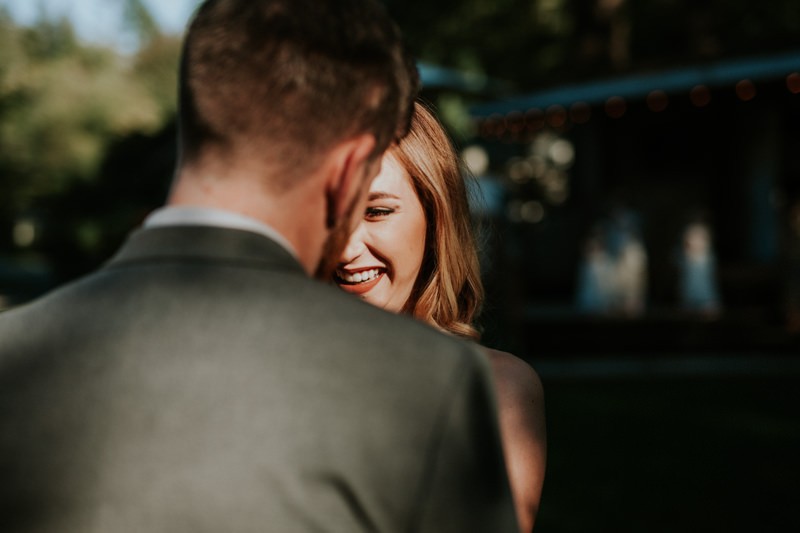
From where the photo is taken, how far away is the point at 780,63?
46.2 ft

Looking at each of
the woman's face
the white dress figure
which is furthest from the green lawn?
the woman's face

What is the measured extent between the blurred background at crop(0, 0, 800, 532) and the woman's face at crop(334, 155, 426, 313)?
632 mm

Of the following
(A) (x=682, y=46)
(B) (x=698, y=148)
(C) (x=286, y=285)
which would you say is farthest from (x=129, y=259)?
(A) (x=682, y=46)

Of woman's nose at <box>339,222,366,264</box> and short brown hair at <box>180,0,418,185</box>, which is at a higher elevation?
short brown hair at <box>180,0,418,185</box>

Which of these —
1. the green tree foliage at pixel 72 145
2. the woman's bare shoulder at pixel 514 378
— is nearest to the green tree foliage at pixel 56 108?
the green tree foliage at pixel 72 145

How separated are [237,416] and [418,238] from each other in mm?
1800

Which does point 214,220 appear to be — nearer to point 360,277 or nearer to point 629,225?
point 360,277

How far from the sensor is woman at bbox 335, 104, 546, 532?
9.30 feet

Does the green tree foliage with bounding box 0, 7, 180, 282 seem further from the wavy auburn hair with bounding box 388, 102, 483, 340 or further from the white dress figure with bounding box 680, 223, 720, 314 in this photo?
the wavy auburn hair with bounding box 388, 102, 483, 340

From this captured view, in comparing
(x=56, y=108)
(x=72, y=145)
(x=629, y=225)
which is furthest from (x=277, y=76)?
(x=56, y=108)

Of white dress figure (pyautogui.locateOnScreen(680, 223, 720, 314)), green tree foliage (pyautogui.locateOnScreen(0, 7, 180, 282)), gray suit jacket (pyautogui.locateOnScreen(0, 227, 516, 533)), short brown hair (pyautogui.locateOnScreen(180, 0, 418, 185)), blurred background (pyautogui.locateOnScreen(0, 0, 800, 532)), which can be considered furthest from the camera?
green tree foliage (pyautogui.locateOnScreen(0, 7, 180, 282))

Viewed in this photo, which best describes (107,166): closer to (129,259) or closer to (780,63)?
(780,63)

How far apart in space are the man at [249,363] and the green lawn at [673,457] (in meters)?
4.84

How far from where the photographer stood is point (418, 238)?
2.90 metres
